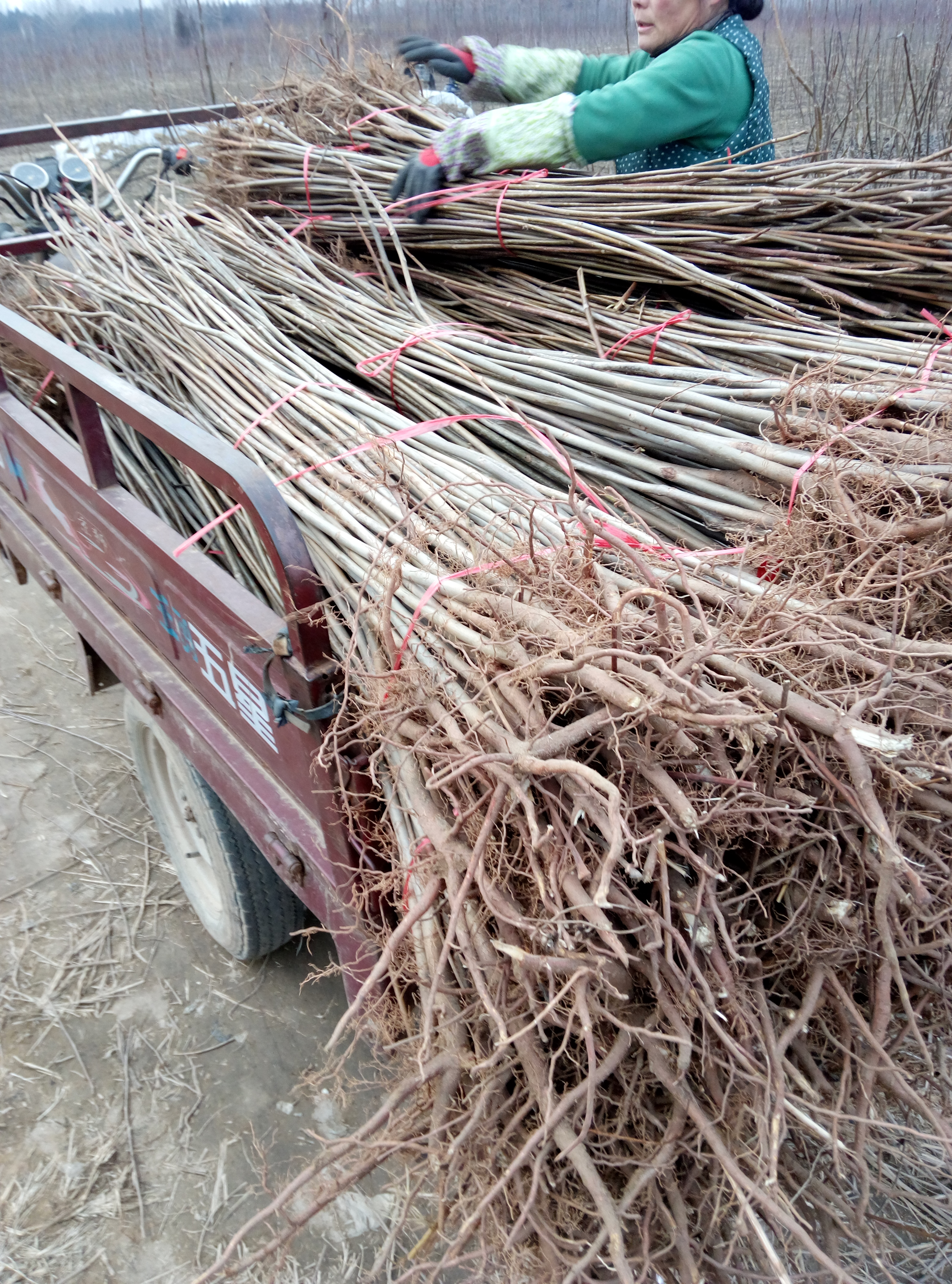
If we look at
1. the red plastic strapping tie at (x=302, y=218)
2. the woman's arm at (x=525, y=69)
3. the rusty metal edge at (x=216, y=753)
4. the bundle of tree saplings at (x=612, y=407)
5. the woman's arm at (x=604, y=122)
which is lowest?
the rusty metal edge at (x=216, y=753)

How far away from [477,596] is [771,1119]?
0.71 meters

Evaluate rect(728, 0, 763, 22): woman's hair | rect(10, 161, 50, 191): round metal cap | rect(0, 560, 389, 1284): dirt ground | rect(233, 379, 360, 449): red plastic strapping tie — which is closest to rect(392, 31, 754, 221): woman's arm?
rect(728, 0, 763, 22): woman's hair

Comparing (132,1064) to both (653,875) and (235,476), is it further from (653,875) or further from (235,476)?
(653,875)

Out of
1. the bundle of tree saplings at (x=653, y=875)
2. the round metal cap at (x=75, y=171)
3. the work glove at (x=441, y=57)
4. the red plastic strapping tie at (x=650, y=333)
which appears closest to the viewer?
the bundle of tree saplings at (x=653, y=875)

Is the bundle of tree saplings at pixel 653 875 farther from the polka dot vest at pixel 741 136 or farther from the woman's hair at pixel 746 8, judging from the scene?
the woman's hair at pixel 746 8

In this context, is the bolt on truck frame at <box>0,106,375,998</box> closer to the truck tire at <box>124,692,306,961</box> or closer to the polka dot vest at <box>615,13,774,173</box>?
the truck tire at <box>124,692,306,961</box>

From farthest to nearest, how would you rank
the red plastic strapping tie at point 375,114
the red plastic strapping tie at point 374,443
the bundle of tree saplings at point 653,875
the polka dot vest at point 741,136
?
1. the red plastic strapping tie at point 375,114
2. the polka dot vest at point 741,136
3. the red plastic strapping tie at point 374,443
4. the bundle of tree saplings at point 653,875

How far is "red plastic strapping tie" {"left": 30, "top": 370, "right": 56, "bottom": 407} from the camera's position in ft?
7.98

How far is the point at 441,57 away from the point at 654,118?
3.48 ft

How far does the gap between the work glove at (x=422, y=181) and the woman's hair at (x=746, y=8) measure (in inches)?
37.9

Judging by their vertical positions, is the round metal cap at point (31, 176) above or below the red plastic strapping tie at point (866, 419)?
above

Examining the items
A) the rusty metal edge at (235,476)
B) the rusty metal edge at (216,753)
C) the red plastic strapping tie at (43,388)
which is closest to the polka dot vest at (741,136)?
the rusty metal edge at (235,476)

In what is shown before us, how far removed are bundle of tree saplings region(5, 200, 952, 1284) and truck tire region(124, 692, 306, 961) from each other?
0.82 m

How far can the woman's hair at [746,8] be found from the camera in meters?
2.43
